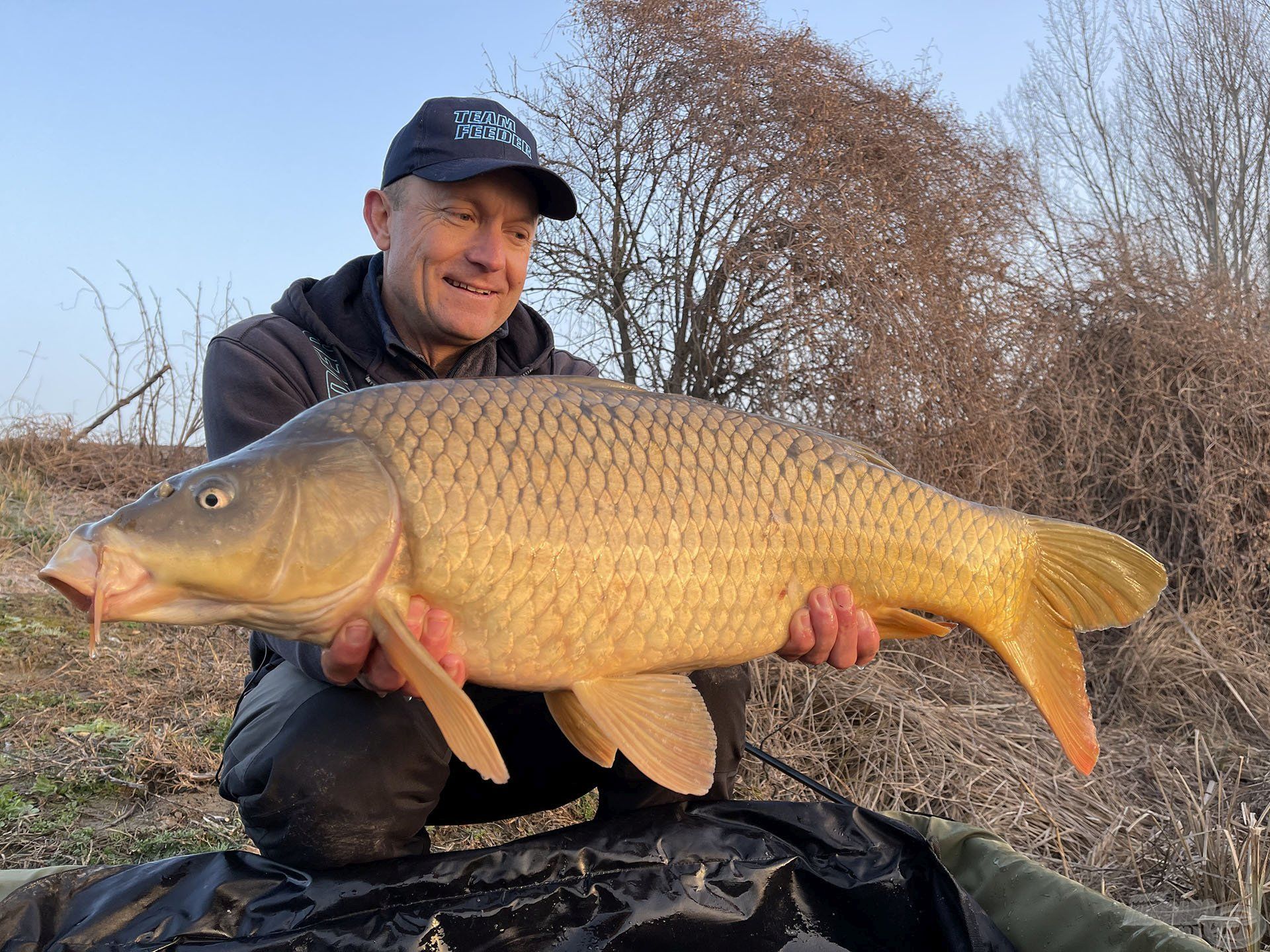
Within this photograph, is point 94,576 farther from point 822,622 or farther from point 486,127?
point 486,127

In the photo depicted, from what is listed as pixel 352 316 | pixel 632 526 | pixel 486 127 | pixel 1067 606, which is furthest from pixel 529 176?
pixel 1067 606

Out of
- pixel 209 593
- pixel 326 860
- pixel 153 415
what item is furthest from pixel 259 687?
pixel 153 415

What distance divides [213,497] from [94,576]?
0.16m

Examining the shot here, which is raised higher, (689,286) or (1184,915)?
(689,286)

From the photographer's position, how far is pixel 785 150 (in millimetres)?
3994

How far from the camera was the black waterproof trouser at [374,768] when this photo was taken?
1339 mm

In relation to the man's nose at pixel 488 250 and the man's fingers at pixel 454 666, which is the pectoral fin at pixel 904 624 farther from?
the man's nose at pixel 488 250

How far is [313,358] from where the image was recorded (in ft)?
5.83

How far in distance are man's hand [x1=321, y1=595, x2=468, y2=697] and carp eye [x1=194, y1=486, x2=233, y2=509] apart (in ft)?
0.68

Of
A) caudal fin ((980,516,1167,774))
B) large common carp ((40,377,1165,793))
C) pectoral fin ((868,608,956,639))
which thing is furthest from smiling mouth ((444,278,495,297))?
caudal fin ((980,516,1167,774))

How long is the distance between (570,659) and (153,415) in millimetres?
5802

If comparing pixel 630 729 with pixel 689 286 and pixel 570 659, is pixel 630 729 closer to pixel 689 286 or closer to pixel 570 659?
pixel 570 659

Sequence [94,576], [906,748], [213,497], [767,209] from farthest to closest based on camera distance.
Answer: [767,209], [906,748], [213,497], [94,576]

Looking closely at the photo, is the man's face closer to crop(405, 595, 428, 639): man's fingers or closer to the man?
the man
